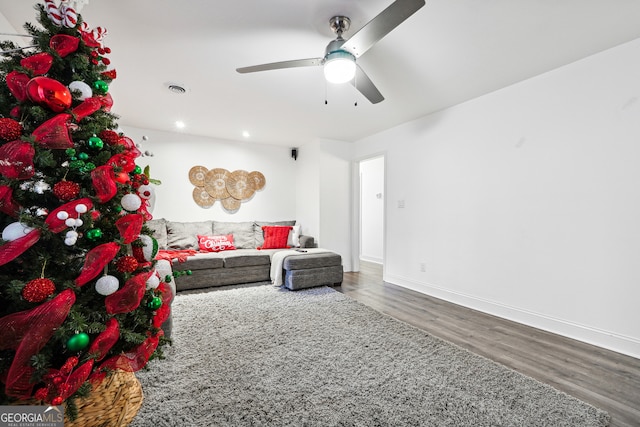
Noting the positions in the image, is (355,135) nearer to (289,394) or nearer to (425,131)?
(425,131)

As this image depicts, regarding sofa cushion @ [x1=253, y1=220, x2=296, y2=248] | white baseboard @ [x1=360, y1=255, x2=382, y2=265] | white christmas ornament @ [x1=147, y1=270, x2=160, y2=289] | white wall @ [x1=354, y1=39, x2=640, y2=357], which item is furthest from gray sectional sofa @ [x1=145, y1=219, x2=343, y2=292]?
white christmas ornament @ [x1=147, y1=270, x2=160, y2=289]

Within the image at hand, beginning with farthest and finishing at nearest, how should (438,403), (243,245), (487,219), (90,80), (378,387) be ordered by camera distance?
(243,245) → (487,219) → (378,387) → (438,403) → (90,80)

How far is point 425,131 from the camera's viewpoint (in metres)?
3.81

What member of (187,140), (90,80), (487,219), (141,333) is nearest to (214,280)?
(187,140)

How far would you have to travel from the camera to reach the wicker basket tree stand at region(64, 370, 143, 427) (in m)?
1.10

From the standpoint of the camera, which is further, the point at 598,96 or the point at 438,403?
the point at 598,96

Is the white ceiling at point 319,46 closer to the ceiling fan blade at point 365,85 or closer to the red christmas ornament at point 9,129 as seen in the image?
the ceiling fan blade at point 365,85

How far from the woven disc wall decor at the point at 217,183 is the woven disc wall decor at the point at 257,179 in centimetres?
47

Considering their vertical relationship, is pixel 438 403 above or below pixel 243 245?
below

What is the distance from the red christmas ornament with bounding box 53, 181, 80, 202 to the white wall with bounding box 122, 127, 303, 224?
384 centimetres

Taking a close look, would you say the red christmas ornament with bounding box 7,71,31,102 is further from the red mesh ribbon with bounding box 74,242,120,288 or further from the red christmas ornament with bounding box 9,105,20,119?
the red mesh ribbon with bounding box 74,242,120,288

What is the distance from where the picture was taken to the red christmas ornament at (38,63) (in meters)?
0.97

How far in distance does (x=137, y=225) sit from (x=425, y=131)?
366 cm

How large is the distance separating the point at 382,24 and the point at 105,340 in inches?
75.4
